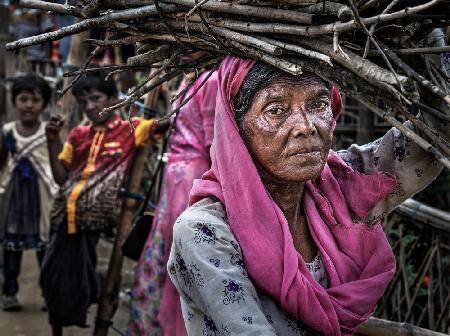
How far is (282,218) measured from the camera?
1.98m

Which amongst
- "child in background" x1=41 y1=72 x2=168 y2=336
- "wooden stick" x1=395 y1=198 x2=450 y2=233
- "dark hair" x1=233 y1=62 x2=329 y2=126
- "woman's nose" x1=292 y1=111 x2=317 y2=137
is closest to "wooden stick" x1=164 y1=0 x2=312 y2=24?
"dark hair" x1=233 y1=62 x2=329 y2=126

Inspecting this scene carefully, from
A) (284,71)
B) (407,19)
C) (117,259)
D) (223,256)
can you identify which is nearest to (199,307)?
(223,256)

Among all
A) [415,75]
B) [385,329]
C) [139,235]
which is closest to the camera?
[415,75]

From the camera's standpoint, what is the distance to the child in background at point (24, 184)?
21.0 ft

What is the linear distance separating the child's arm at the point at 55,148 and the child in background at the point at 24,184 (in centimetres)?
91

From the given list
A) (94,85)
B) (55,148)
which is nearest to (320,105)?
(94,85)

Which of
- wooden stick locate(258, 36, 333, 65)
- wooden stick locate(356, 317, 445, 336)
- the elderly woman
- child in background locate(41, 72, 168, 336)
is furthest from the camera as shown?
child in background locate(41, 72, 168, 336)

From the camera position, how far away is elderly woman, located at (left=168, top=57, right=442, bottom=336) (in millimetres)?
1868

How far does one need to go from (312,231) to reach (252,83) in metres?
0.48

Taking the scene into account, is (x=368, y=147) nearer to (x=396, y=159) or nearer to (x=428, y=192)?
(x=396, y=159)

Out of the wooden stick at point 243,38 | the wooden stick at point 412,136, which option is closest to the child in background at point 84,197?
the wooden stick at point 243,38

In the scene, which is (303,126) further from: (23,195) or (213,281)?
(23,195)

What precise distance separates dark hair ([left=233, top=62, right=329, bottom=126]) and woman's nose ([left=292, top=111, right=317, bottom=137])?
12cm

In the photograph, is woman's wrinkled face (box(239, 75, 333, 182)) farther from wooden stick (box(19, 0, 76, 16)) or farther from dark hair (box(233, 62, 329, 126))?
wooden stick (box(19, 0, 76, 16))
